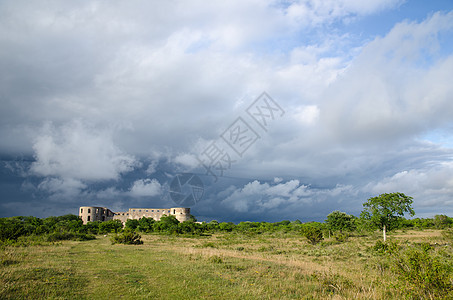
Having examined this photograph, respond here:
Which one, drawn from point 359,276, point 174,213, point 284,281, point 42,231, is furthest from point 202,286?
point 174,213

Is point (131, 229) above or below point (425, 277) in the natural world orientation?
below

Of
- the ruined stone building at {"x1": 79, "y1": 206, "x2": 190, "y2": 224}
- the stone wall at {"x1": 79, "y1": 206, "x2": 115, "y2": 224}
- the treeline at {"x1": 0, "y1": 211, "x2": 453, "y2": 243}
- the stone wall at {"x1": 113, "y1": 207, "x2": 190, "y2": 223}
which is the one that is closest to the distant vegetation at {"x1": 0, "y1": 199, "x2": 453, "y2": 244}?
the treeline at {"x1": 0, "y1": 211, "x2": 453, "y2": 243}

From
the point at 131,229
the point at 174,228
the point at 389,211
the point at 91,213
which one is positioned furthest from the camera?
the point at 91,213

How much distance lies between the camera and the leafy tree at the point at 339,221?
50344 mm

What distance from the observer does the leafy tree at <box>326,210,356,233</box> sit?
165ft

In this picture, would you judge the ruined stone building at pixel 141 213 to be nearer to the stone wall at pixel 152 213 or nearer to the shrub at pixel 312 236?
the stone wall at pixel 152 213

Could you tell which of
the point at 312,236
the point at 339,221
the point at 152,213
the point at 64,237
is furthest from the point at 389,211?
the point at 152,213

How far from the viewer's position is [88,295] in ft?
29.5

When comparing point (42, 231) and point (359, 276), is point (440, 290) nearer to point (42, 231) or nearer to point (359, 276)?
point (359, 276)

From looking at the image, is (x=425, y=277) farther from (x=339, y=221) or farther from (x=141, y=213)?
(x=141, y=213)

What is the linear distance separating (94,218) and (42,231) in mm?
70166

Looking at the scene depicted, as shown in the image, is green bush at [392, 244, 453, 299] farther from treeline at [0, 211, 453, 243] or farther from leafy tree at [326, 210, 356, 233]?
leafy tree at [326, 210, 356, 233]

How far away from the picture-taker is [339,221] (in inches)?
1996

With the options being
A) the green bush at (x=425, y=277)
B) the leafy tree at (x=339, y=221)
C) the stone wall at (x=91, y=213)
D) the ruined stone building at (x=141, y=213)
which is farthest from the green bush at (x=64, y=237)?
the stone wall at (x=91, y=213)
